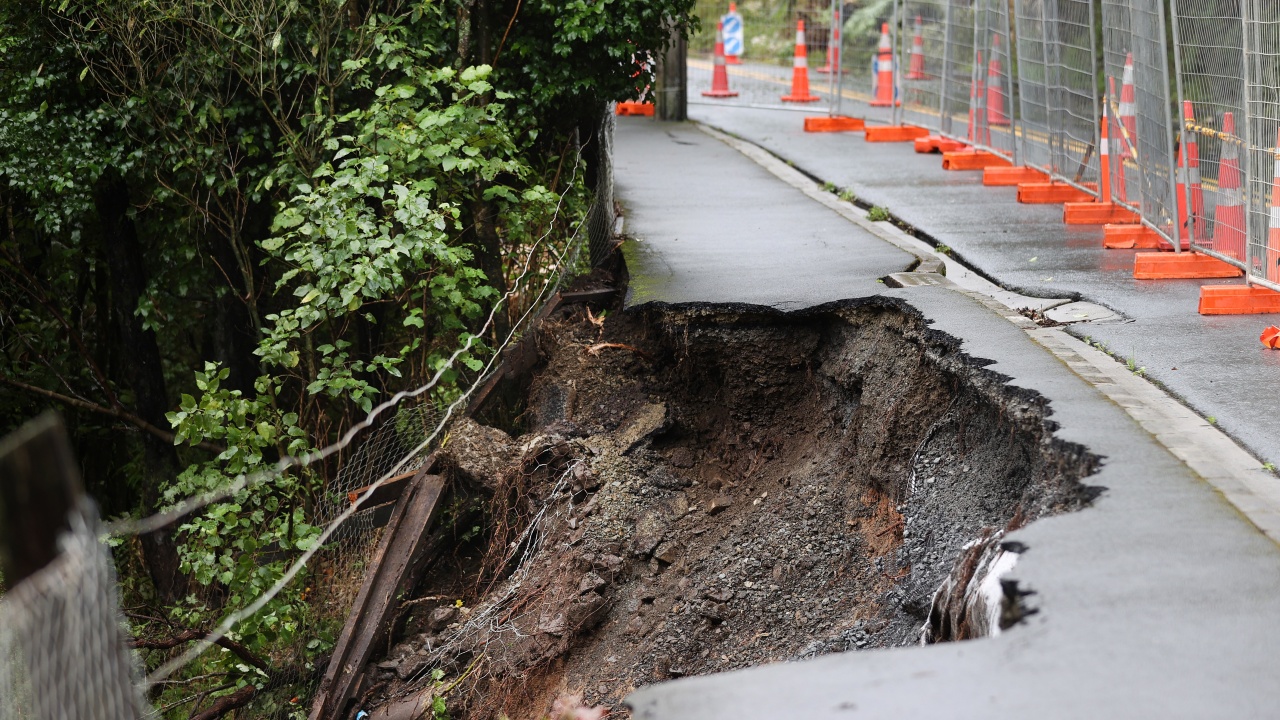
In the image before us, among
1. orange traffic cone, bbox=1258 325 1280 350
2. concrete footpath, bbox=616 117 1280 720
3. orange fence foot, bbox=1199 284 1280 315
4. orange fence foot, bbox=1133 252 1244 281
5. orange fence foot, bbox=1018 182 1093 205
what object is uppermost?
orange fence foot, bbox=1018 182 1093 205

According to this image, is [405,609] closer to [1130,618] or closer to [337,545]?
[337,545]

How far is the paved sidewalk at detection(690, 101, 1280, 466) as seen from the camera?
509cm

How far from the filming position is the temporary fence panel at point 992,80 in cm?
1106

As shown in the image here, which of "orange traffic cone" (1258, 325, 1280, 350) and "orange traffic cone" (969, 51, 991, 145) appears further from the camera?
"orange traffic cone" (969, 51, 991, 145)

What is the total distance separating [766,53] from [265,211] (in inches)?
660

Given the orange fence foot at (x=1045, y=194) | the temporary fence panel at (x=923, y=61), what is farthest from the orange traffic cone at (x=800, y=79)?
the orange fence foot at (x=1045, y=194)

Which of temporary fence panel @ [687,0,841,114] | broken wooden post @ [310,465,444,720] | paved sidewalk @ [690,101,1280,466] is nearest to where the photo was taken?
paved sidewalk @ [690,101,1280,466]

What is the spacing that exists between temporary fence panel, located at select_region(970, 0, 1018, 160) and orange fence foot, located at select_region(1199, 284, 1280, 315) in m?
4.76

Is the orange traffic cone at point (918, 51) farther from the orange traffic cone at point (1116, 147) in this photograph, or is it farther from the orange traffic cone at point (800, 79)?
the orange traffic cone at point (800, 79)

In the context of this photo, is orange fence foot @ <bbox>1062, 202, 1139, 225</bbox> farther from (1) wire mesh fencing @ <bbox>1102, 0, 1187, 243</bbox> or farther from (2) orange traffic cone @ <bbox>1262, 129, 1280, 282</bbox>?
(2) orange traffic cone @ <bbox>1262, 129, 1280, 282</bbox>

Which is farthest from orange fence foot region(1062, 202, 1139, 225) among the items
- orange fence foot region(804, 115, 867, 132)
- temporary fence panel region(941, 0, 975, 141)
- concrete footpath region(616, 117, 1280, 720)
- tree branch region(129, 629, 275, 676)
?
tree branch region(129, 629, 275, 676)

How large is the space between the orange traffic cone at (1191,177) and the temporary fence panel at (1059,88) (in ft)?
5.45

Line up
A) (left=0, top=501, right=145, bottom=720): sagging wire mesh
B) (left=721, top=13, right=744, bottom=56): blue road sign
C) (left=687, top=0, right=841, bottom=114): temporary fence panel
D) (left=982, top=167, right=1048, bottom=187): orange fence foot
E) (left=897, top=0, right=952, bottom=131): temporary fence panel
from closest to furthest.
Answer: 1. (left=0, top=501, right=145, bottom=720): sagging wire mesh
2. (left=982, top=167, right=1048, bottom=187): orange fence foot
3. (left=897, top=0, right=952, bottom=131): temporary fence panel
4. (left=687, top=0, right=841, bottom=114): temporary fence panel
5. (left=721, top=13, right=744, bottom=56): blue road sign

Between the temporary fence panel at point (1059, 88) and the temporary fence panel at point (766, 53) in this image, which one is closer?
the temporary fence panel at point (1059, 88)
